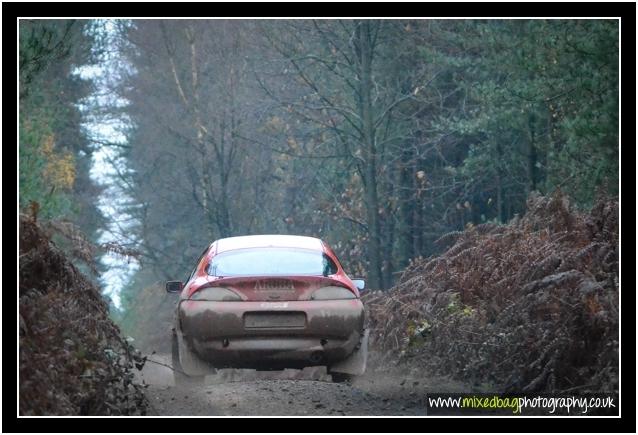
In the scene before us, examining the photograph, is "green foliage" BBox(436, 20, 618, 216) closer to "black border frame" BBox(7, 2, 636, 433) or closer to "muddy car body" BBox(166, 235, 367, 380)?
"black border frame" BBox(7, 2, 636, 433)

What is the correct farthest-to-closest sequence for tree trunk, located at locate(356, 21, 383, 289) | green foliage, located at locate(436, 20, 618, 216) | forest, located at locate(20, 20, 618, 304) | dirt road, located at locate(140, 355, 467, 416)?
Answer: tree trunk, located at locate(356, 21, 383, 289) < forest, located at locate(20, 20, 618, 304) < green foliage, located at locate(436, 20, 618, 216) < dirt road, located at locate(140, 355, 467, 416)

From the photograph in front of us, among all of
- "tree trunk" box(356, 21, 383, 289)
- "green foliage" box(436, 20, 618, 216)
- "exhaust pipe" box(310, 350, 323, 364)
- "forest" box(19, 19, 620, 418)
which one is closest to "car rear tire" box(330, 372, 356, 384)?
"exhaust pipe" box(310, 350, 323, 364)

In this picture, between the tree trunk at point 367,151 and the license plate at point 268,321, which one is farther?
the tree trunk at point 367,151

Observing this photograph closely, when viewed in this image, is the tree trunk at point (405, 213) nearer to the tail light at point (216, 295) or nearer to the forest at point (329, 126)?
the forest at point (329, 126)

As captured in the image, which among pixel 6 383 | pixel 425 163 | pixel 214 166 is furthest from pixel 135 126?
pixel 6 383

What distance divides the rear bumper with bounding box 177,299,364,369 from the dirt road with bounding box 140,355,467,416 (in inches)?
16.5

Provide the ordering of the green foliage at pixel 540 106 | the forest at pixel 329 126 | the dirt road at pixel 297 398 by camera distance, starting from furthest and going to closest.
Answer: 1. the forest at pixel 329 126
2. the green foliage at pixel 540 106
3. the dirt road at pixel 297 398

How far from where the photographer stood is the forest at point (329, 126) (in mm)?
27000

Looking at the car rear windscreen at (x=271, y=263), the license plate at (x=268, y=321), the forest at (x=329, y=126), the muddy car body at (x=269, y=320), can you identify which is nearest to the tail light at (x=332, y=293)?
the muddy car body at (x=269, y=320)

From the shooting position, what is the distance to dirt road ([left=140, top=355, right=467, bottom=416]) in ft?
38.4

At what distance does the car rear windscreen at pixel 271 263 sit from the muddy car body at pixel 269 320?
13 millimetres

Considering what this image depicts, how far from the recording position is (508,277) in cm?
1419

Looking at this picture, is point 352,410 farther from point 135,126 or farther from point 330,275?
point 135,126

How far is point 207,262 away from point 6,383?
386 centimetres
